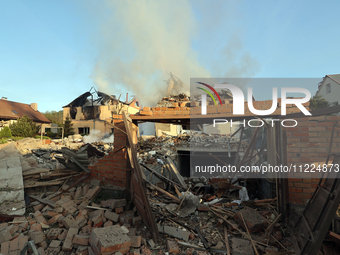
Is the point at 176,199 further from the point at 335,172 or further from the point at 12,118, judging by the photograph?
the point at 12,118

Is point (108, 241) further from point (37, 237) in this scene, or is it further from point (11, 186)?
point (11, 186)

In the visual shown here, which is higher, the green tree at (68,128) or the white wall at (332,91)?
the white wall at (332,91)

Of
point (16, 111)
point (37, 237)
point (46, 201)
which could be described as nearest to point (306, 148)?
point (37, 237)

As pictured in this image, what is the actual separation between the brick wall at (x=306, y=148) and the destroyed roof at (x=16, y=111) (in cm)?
2995

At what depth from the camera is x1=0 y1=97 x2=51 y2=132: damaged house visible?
2356 centimetres

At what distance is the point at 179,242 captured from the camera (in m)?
3.45

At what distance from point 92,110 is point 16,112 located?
33.1 feet

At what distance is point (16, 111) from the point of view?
26.4 metres

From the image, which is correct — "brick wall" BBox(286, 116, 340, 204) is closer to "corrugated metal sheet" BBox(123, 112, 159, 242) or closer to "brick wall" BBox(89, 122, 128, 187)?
"corrugated metal sheet" BBox(123, 112, 159, 242)

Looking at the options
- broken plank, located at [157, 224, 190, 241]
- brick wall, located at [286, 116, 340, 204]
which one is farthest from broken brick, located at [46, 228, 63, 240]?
brick wall, located at [286, 116, 340, 204]

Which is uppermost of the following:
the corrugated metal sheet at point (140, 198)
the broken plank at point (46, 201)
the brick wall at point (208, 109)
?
the brick wall at point (208, 109)

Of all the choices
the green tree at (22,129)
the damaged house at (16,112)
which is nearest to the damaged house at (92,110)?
the damaged house at (16,112)

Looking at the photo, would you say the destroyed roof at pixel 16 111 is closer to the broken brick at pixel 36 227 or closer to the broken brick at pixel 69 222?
the broken brick at pixel 36 227

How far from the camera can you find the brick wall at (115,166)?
481cm
